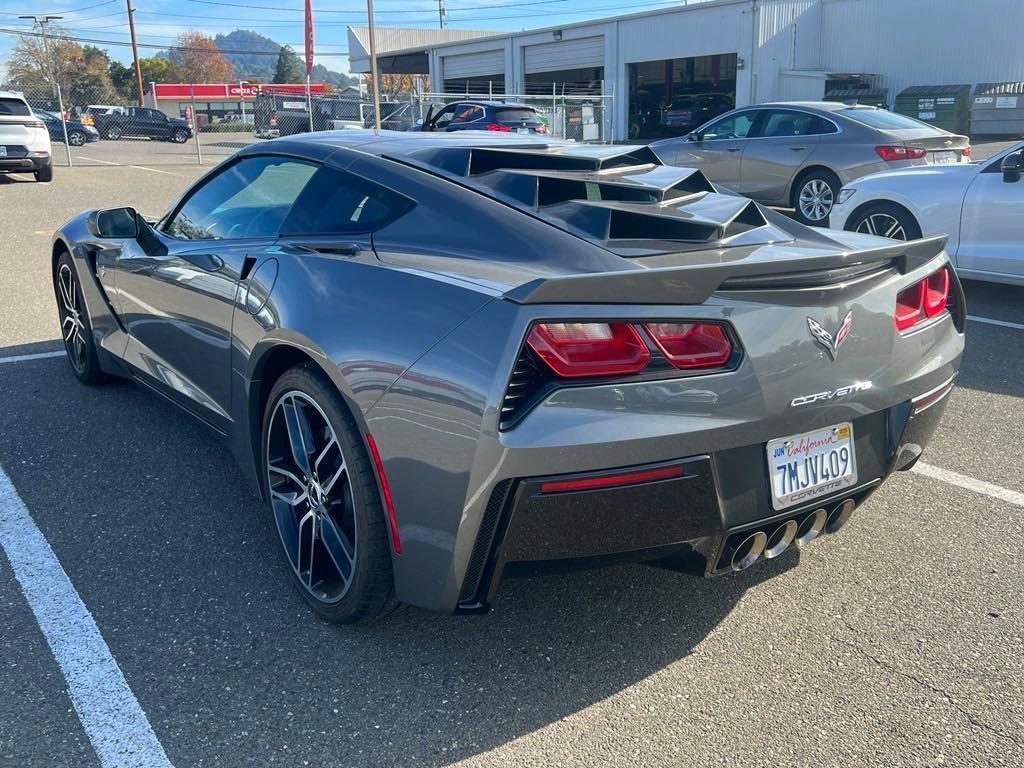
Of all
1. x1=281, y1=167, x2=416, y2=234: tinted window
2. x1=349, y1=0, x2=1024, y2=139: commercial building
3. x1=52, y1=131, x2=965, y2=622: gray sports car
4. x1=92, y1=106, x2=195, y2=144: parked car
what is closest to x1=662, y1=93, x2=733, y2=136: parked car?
x1=349, y1=0, x2=1024, y2=139: commercial building

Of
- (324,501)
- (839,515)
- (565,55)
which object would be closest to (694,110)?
(565,55)

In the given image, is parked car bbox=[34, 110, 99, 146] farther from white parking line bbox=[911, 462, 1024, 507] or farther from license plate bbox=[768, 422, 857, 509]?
license plate bbox=[768, 422, 857, 509]

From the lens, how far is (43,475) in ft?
13.2

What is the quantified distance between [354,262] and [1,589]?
1620mm

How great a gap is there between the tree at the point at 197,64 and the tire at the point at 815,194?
10192 cm

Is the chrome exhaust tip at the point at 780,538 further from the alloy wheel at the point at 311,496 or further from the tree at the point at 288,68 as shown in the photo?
the tree at the point at 288,68

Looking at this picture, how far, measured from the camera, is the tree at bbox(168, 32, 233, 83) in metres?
104

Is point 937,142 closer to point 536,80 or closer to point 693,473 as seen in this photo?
point 693,473

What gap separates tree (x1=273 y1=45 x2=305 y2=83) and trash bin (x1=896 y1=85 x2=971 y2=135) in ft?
379

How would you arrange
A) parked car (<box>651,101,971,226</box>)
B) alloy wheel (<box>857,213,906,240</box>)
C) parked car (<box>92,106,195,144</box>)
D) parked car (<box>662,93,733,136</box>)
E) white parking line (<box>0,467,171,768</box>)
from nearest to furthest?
A: white parking line (<box>0,467,171,768</box>) < alloy wheel (<box>857,213,906,240</box>) < parked car (<box>651,101,971,226</box>) < parked car (<box>662,93,733,136</box>) < parked car (<box>92,106,195,144</box>)

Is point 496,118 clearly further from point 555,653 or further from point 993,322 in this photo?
point 555,653

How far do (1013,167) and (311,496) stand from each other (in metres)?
6.03

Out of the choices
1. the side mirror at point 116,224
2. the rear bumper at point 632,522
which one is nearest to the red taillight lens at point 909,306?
the rear bumper at point 632,522

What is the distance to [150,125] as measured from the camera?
131 ft
